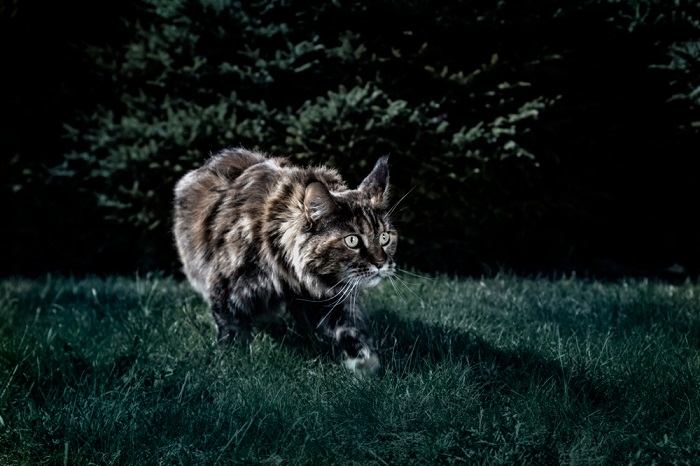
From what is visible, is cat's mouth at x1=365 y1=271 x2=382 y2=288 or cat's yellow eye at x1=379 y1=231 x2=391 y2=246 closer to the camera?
cat's mouth at x1=365 y1=271 x2=382 y2=288

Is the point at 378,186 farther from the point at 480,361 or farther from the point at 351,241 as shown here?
the point at 480,361

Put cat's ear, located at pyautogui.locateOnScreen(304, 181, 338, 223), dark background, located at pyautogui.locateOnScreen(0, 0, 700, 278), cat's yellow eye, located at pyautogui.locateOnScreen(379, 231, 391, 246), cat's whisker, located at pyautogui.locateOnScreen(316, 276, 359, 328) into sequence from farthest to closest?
dark background, located at pyautogui.locateOnScreen(0, 0, 700, 278) < cat's yellow eye, located at pyautogui.locateOnScreen(379, 231, 391, 246) < cat's whisker, located at pyautogui.locateOnScreen(316, 276, 359, 328) < cat's ear, located at pyautogui.locateOnScreen(304, 181, 338, 223)

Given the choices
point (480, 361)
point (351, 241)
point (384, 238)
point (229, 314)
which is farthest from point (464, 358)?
point (229, 314)

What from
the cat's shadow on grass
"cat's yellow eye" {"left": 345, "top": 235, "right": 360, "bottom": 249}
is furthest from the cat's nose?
the cat's shadow on grass

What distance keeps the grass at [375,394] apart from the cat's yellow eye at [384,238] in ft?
1.88

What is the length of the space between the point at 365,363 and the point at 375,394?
18.8 inches

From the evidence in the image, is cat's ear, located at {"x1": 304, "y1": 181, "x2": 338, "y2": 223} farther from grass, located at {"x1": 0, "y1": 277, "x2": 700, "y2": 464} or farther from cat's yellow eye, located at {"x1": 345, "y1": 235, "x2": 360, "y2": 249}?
grass, located at {"x1": 0, "y1": 277, "x2": 700, "y2": 464}

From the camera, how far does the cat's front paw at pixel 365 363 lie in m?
3.26

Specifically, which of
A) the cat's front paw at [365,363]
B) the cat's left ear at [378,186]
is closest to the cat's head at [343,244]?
the cat's left ear at [378,186]

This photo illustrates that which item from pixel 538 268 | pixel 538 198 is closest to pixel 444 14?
pixel 538 198

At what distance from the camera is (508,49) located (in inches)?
261

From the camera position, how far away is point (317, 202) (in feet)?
10.5

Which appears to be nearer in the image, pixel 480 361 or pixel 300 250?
pixel 480 361

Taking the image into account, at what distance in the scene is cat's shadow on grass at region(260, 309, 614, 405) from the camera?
3025 mm
